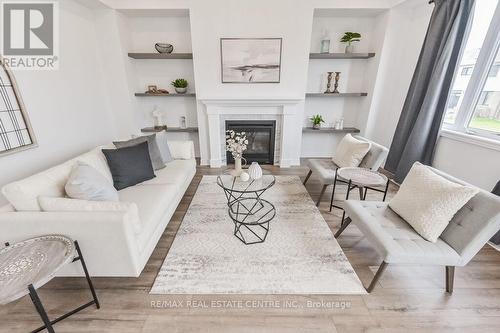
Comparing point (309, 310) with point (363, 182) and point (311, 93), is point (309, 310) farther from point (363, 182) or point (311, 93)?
point (311, 93)

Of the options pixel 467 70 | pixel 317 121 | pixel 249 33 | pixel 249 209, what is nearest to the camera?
pixel 249 209

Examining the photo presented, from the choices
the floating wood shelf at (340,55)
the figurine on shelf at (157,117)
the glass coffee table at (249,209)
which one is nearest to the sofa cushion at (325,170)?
the glass coffee table at (249,209)

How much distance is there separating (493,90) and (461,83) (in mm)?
376

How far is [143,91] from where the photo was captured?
13.4ft

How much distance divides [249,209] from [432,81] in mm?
2752

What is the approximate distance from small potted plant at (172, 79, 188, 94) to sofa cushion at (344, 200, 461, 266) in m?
3.39

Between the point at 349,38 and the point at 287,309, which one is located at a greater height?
the point at 349,38

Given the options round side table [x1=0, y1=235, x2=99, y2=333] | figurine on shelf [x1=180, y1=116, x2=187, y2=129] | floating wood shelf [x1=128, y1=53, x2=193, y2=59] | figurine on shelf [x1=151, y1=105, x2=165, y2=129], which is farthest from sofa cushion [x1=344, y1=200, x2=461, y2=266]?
figurine on shelf [x1=151, y1=105, x2=165, y2=129]

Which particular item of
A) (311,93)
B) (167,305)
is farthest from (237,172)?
(311,93)

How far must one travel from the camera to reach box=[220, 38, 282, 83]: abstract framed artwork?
3461 millimetres

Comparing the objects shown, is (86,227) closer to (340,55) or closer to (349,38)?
(340,55)

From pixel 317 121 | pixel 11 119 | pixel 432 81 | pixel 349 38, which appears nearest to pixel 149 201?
pixel 11 119

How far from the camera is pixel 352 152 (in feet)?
9.02

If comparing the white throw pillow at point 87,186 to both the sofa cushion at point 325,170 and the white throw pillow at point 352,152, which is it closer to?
the sofa cushion at point 325,170
